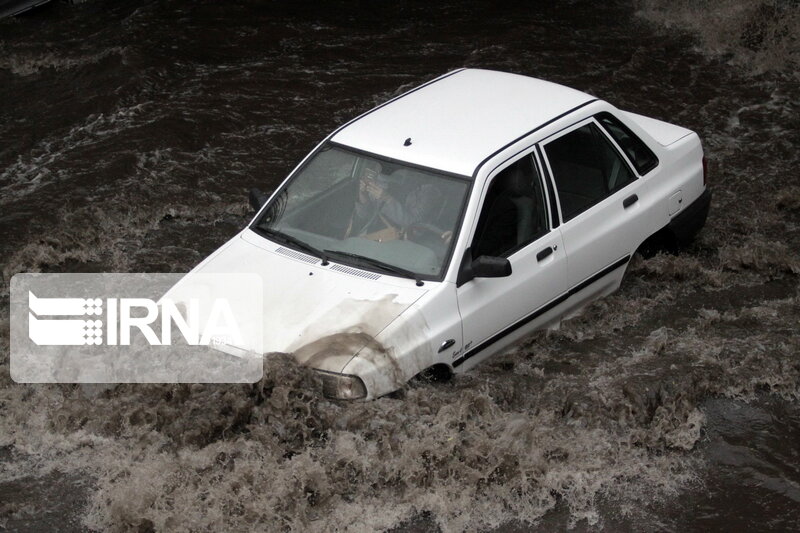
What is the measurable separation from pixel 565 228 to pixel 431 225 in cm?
93

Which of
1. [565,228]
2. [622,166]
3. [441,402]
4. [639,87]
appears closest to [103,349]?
[441,402]

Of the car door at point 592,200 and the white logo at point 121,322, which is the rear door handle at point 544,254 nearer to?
the car door at point 592,200

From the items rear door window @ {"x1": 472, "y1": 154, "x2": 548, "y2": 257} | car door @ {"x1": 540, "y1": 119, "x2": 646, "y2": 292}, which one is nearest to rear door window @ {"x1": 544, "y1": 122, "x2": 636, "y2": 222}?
car door @ {"x1": 540, "y1": 119, "x2": 646, "y2": 292}

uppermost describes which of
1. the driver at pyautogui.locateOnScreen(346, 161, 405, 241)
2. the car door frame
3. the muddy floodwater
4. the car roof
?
the car roof

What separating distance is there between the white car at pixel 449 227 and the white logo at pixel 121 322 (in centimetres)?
29

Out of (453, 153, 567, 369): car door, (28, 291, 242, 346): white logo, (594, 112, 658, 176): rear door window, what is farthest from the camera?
(594, 112, 658, 176): rear door window

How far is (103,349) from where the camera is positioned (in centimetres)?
651

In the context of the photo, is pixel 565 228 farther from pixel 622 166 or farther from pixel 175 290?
pixel 175 290

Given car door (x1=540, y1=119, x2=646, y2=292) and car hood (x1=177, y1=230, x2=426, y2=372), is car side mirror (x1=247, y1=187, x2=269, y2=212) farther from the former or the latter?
car door (x1=540, y1=119, x2=646, y2=292)

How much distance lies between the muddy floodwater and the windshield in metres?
0.83

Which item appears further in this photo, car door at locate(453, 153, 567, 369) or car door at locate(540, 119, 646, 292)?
car door at locate(540, 119, 646, 292)

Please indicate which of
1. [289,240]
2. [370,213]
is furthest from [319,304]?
[370,213]

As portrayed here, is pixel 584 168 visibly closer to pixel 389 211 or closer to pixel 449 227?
pixel 449 227

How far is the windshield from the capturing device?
6027 mm
